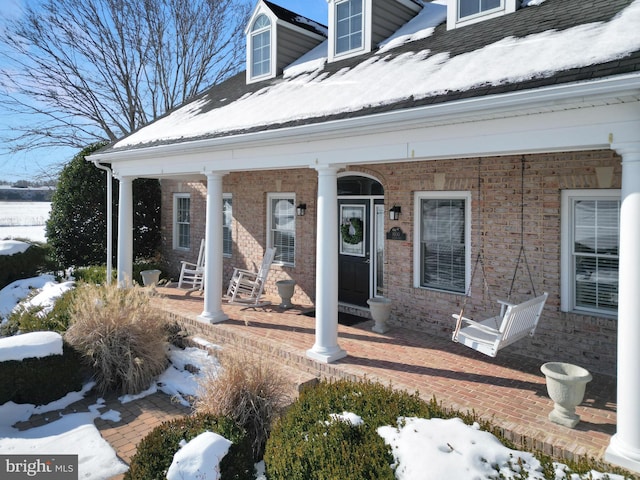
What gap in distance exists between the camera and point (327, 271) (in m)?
6.54

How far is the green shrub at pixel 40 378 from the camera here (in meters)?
5.93

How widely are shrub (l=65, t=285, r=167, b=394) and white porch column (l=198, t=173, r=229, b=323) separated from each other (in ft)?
4.34

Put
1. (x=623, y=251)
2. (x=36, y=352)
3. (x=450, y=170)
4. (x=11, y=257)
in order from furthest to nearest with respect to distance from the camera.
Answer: (x=11, y=257) < (x=450, y=170) < (x=36, y=352) < (x=623, y=251)

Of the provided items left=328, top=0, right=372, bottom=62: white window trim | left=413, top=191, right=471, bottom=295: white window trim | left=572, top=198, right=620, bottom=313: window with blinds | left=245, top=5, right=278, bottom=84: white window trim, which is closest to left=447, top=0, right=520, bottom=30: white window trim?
left=328, top=0, right=372, bottom=62: white window trim

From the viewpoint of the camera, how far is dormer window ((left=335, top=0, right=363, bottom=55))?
910 cm

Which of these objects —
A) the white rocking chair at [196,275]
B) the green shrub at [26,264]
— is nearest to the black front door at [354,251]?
the white rocking chair at [196,275]

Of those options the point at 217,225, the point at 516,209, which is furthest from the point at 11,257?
the point at 516,209

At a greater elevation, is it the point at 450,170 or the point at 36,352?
the point at 450,170

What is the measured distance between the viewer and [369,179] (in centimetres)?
903

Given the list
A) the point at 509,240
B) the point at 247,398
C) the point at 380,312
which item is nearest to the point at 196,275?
the point at 380,312

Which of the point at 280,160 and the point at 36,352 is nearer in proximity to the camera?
the point at 36,352

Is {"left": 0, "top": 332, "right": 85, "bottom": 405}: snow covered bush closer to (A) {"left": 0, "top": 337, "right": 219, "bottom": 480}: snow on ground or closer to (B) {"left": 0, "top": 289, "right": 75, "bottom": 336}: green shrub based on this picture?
(A) {"left": 0, "top": 337, "right": 219, "bottom": 480}: snow on ground

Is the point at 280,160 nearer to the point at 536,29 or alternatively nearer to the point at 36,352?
the point at 536,29

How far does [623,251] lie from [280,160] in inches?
184
